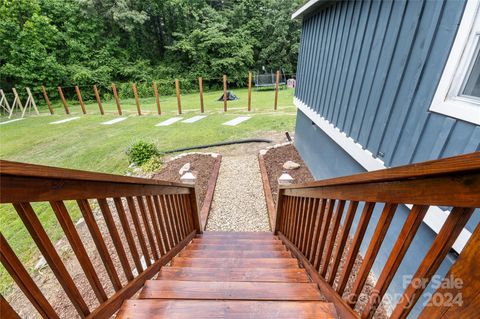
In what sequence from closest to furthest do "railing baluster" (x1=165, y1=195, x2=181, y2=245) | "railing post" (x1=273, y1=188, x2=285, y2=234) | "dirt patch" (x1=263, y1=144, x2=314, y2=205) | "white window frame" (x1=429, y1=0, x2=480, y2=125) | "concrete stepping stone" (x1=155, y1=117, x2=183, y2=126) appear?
"white window frame" (x1=429, y1=0, x2=480, y2=125) < "railing baluster" (x1=165, y1=195, x2=181, y2=245) < "railing post" (x1=273, y1=188, x2=285, y2=234) < "dirt patch" (x1=263, y1=144, x2=314, y2=205) < "concrete stepping stone" (x1=155, y1=117, x2=183, y2=126)

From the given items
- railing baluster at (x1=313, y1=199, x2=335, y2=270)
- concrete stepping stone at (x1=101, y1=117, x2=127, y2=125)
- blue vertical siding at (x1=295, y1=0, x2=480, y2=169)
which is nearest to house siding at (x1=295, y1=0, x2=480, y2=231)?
blue vertical siding at (x1=295, y1=0, x2=480, y2=169)

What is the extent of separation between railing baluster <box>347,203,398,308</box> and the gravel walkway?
2566 mm

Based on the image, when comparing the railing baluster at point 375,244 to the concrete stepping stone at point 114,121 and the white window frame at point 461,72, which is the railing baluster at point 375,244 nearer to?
the white window frame at point 461,72

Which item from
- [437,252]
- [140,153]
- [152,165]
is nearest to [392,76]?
[437,252]

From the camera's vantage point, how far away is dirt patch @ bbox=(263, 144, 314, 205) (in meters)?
4.57

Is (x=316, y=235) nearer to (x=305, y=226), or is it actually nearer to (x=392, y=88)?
(x=305, y=226)

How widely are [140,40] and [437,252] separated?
2632 cm

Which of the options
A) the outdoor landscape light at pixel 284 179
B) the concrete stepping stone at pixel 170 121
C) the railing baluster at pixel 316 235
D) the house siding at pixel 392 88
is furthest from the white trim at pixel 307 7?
the concrete stepping stone at pixel 170 121

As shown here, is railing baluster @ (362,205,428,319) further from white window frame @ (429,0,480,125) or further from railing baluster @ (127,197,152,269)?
railing baluster @ (127,197,152,269)

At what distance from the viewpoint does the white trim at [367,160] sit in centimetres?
150

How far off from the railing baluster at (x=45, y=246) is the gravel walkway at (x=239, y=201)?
106 inches

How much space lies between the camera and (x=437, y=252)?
0.64 meters

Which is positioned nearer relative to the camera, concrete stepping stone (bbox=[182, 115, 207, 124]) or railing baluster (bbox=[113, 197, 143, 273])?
railing baluster (bbox=[113, 197, 143, 273])

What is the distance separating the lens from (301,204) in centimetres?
209
